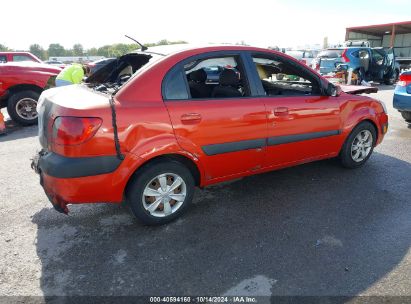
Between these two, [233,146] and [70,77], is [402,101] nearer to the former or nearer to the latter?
[233,146]

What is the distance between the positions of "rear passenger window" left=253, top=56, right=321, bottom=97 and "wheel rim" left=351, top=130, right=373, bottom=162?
1006mm

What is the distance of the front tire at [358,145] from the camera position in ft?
13.7

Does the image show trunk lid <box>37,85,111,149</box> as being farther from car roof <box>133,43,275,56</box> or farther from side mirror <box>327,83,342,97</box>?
side mirror <box>327,83,342,97</box>

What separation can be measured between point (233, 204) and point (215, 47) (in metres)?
1.66

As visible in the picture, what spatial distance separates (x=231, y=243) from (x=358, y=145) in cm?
257

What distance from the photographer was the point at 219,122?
3.01 metres

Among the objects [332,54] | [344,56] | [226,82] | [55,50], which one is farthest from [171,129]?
[55,50]

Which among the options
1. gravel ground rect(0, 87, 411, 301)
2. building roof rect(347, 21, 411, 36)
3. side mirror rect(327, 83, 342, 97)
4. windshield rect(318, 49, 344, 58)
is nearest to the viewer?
gravel ground rect(0, 87, 411, 301)

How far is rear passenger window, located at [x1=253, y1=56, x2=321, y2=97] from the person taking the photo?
3.60 m

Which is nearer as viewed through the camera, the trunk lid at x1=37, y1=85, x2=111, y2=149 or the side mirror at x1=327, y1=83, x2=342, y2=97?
the trunk lid at x1=37, y1=85, x2=111, y2=149

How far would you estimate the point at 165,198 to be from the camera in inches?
118

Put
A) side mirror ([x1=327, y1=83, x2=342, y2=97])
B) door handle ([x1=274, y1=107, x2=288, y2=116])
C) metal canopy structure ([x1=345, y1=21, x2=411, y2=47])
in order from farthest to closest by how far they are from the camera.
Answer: metal canopy structure ([x1=345, y1=21, x2=411, y2=47])
side mirror ([x1=327, y1=83, x2=342, y2=97])
door handle ([x1=274, y1=107, x2=288, y2=116])

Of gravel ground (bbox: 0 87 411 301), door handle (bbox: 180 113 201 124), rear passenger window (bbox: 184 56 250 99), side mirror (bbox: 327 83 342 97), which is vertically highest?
rear passenger window (bbox: 184 56 250 99)

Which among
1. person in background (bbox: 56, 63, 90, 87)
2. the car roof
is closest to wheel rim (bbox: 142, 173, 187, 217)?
the car roof
